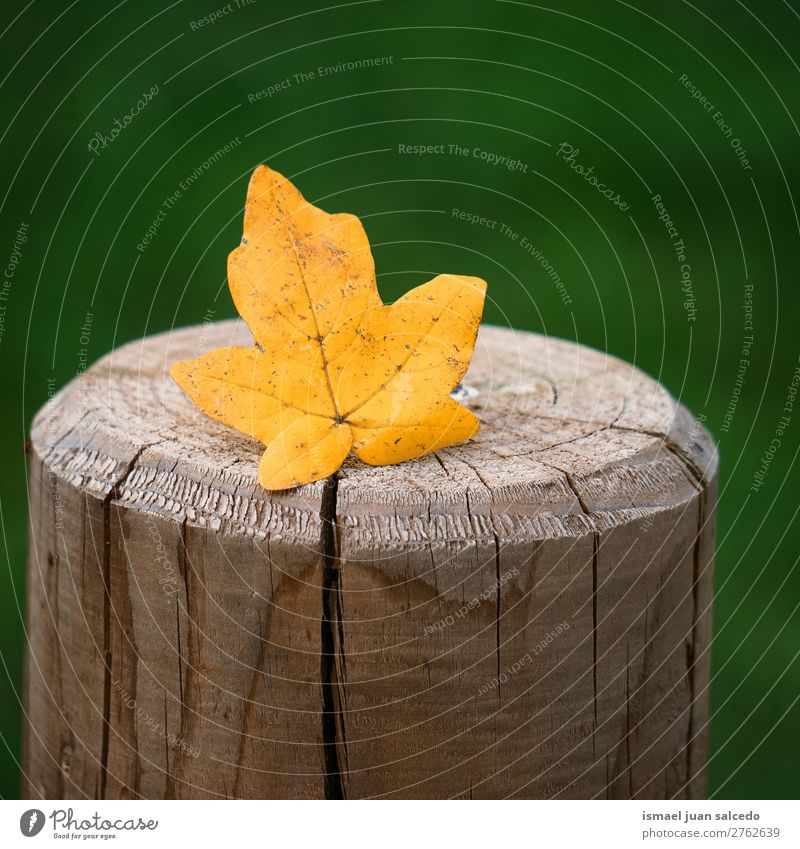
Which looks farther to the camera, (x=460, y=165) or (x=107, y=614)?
(x=460, y=165)

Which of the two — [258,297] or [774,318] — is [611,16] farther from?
[258,297]

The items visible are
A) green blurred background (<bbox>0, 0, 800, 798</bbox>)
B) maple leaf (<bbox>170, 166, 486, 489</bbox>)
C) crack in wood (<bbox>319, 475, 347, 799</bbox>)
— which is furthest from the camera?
green blurred background (<bbox>0, 0, 800, 798</bbox>)

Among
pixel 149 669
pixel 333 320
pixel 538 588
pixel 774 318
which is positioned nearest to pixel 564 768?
pixel 538 588

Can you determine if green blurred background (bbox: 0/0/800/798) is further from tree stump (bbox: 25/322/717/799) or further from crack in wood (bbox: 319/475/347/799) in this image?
crack in wood (bbox: 319/475/347/799)

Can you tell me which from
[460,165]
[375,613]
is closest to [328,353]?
[375,613]
